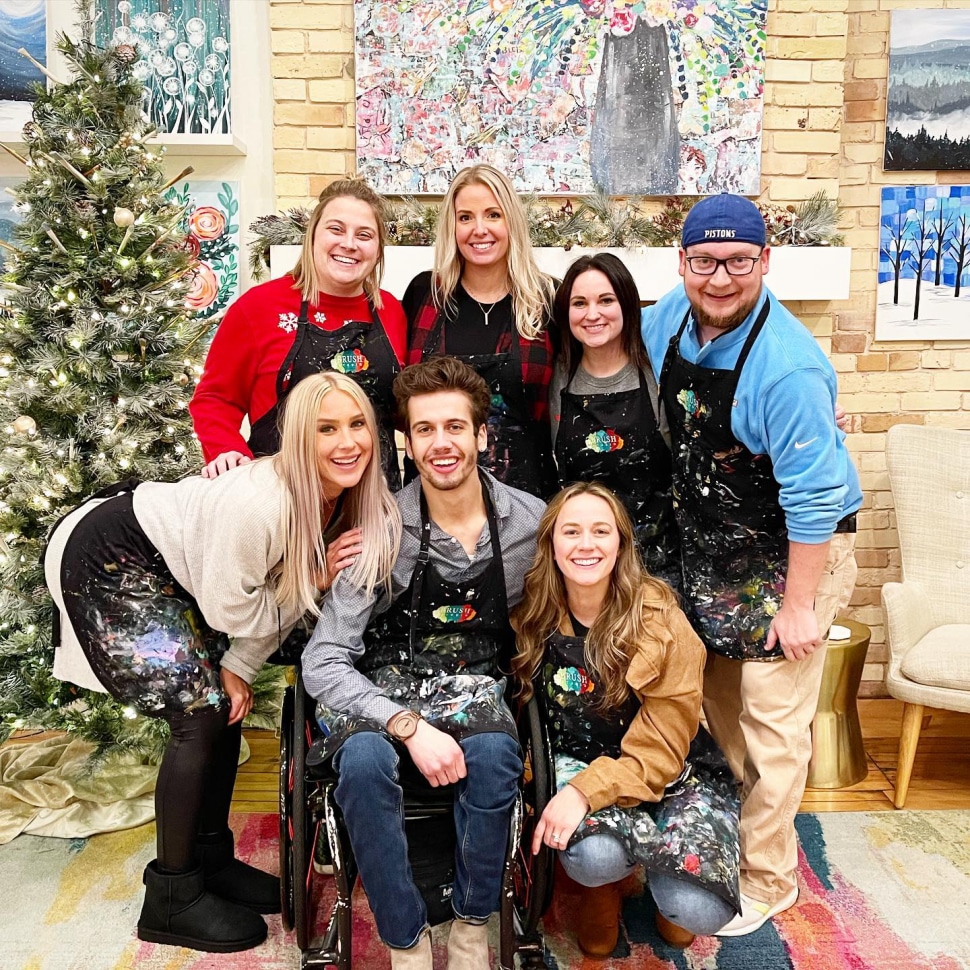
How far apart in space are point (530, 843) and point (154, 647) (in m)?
0.89

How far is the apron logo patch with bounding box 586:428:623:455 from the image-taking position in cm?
219

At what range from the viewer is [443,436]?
6.36ft

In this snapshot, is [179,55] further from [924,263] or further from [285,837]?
[924,263]

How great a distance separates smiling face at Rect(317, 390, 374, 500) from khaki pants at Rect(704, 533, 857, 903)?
0.99 metres

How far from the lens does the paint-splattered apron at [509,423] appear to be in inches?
87.6

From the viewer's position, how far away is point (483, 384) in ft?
6.61

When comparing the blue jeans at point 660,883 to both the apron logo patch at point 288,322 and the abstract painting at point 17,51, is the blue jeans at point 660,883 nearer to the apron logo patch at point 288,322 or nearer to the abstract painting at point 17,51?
the apron logo patch at point 288,322

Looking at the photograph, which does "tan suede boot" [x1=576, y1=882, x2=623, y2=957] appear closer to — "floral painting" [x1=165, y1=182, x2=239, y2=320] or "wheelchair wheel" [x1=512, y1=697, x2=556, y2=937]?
"wheelchair wheel" [x1=512, y1=697, x2=556, y2=937]

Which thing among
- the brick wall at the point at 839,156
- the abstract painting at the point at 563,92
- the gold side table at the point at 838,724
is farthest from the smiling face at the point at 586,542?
the brick wall at the point at 839,156

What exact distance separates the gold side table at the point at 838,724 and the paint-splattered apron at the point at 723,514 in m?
0.87

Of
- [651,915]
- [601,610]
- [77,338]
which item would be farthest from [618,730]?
[77,338]

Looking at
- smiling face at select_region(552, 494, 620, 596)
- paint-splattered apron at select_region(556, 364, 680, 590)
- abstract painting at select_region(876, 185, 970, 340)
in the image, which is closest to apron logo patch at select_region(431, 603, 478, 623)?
smiling face at select_region(552, 494, 620, 596)

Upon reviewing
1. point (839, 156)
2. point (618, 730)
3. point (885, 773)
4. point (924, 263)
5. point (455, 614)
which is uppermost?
point (839, 156)

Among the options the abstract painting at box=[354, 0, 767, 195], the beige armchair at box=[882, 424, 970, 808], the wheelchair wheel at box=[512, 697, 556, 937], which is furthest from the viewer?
the abstract painting at box=[354, 0, 767, 195]
